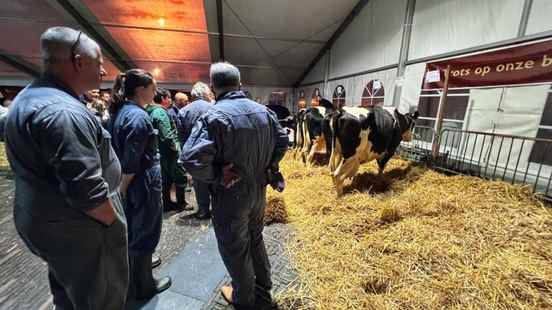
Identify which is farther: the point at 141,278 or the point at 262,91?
the point at 262,91

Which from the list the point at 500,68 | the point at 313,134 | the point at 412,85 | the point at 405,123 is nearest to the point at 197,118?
the point at 313,134

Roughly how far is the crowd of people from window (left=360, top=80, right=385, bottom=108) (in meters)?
6.25

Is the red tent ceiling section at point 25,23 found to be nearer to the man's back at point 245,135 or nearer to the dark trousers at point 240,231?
the man's back at point 245,135

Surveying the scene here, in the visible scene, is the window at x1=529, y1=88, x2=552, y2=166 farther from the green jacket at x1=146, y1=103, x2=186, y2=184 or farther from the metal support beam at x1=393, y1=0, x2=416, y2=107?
the green jacket at x1=146, y1=103, x2=186, y2=184

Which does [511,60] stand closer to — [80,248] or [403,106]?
[403,106]

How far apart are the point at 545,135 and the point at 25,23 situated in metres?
14.2

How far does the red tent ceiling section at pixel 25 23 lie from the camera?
747 centimetres

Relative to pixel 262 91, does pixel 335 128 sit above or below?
below

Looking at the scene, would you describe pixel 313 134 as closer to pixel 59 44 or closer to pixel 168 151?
pixel 168 151

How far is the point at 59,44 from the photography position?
34.1 inches

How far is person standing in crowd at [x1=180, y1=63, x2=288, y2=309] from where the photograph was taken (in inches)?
50.8

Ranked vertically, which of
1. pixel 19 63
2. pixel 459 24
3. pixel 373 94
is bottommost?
pixel 373 94

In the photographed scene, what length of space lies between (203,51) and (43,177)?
35.5 ft

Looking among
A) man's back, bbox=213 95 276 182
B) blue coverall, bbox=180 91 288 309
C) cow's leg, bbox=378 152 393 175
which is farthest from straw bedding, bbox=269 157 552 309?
man's back, bbox=213 95 276 182
